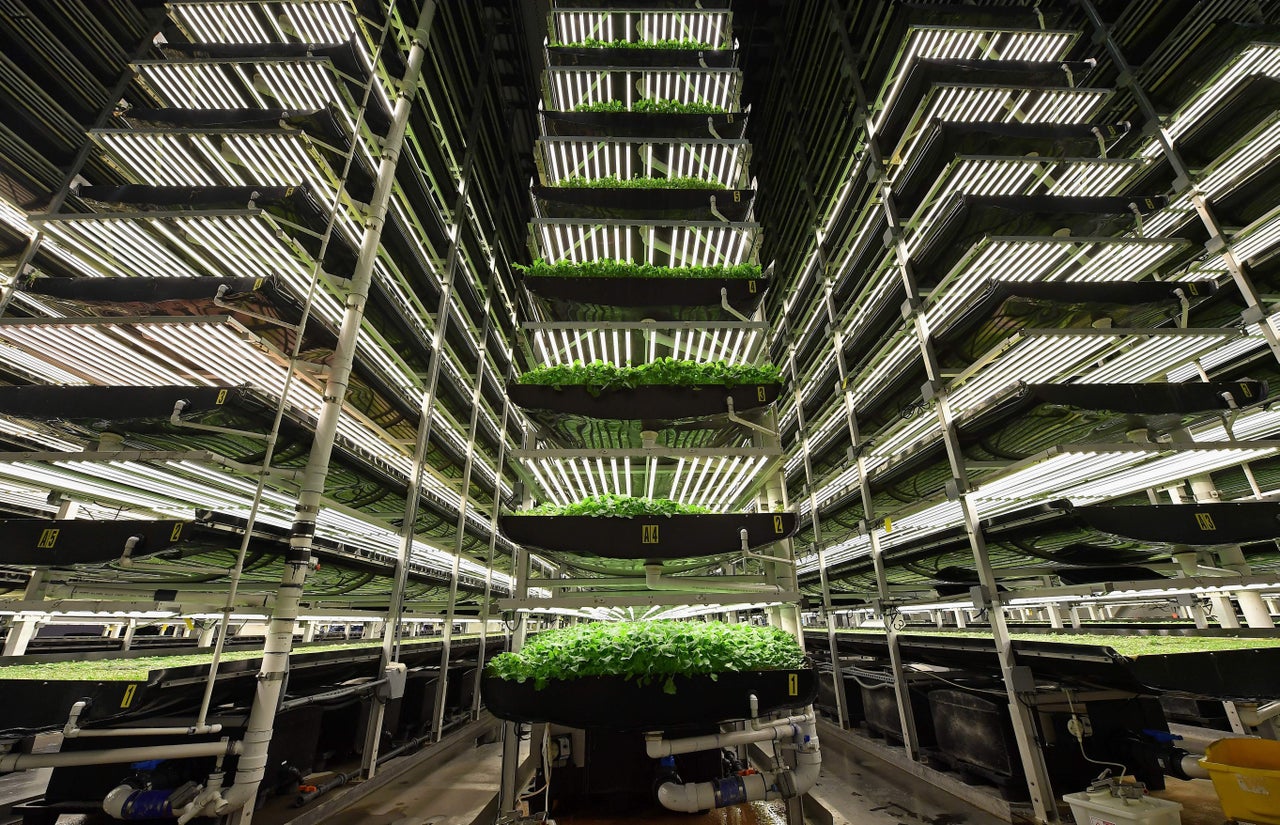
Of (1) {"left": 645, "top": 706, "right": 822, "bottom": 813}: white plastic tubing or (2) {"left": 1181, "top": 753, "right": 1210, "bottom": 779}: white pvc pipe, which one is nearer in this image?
(1) {"left": 645, "top": 706, "right": 822, "bottom": 813}: white plastic tubing

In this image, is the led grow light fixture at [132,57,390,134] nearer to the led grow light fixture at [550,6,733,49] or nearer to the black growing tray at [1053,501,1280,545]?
the led grow light fixture at [550,6,733,49]

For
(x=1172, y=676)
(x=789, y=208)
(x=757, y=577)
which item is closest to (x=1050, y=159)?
(x=1172, y=676)

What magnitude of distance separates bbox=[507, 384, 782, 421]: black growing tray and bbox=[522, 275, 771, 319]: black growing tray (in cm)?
88

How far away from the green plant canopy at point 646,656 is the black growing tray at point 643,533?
1.54ft

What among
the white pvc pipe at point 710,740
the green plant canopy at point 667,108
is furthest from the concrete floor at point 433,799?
the green plant canopy at point 667,108

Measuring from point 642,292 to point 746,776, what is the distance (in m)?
3.34

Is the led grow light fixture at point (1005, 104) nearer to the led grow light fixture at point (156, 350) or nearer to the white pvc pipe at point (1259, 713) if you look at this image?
the white pvc pipe at point (1259, 713)

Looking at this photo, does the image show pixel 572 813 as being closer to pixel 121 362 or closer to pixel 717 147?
pixel 121 362

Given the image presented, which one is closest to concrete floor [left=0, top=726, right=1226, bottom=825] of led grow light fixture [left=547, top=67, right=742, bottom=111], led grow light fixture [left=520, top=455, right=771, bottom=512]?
led grow light fixture [left=520, top=455, right=771, bottom=512]

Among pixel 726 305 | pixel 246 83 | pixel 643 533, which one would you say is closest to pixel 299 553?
pixel 643 533

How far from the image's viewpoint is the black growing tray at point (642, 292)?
13.2 ft

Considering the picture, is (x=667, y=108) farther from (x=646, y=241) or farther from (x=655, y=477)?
(x=655, y=477)

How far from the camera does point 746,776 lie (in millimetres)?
2521

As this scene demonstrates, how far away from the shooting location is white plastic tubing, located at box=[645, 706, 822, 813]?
2.35 metres
